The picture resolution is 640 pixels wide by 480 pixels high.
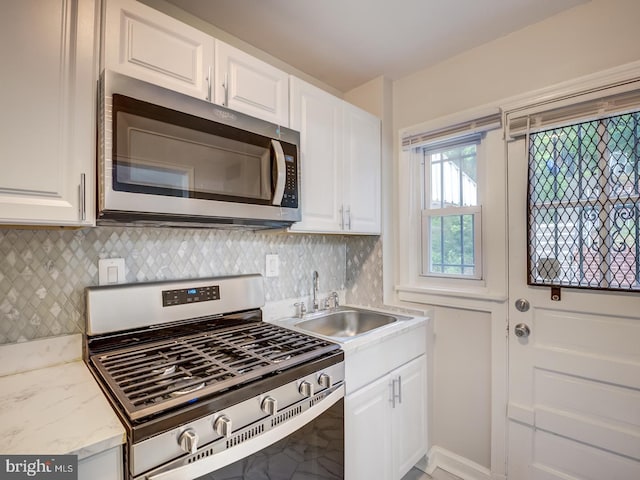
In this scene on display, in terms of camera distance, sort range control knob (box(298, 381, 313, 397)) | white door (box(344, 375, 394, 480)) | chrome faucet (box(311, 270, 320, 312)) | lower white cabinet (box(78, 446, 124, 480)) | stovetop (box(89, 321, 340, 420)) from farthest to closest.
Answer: chrome faucet (box(311, 270, 320, 312)), white door (box(344, 375, 394, 480)), range control knob (box(298, 381, 313, 397)), stovetop (box(89, 321, 340, 420)), lower white cabinet (box(78, 446, 124, 480))

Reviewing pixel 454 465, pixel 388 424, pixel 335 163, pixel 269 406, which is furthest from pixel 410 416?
pixel 335 163

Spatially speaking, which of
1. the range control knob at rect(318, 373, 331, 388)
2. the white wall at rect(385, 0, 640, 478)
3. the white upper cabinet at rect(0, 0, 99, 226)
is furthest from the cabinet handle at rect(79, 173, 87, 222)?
the white wall at rect(385, 0, 640, 478)

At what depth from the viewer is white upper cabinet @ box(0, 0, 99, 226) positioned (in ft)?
2.95

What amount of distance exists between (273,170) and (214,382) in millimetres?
865

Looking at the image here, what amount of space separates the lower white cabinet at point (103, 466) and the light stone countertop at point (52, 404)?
2 centimetres

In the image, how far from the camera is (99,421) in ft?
2.69

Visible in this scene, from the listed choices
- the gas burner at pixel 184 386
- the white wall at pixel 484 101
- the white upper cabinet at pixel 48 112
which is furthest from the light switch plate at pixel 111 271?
the white wall at pixel 484 101

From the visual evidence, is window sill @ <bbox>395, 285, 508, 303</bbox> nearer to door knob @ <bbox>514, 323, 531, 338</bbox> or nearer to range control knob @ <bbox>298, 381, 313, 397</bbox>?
door knob @ <bbox>514, 323, 531, 338</bbox>

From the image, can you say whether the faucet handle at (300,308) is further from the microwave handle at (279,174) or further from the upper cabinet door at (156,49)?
the upper cabinet door at (156,49)

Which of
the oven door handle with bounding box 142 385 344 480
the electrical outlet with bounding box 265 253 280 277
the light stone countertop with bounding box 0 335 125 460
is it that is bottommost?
the oven door handle with bounding box 142 385 344 480

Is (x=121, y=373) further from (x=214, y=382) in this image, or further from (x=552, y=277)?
(x=552, y=277)

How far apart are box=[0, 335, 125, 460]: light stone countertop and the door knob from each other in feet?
5.87

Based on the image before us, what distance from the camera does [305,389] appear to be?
1.15 m

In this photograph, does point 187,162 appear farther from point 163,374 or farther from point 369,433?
point 369,433
